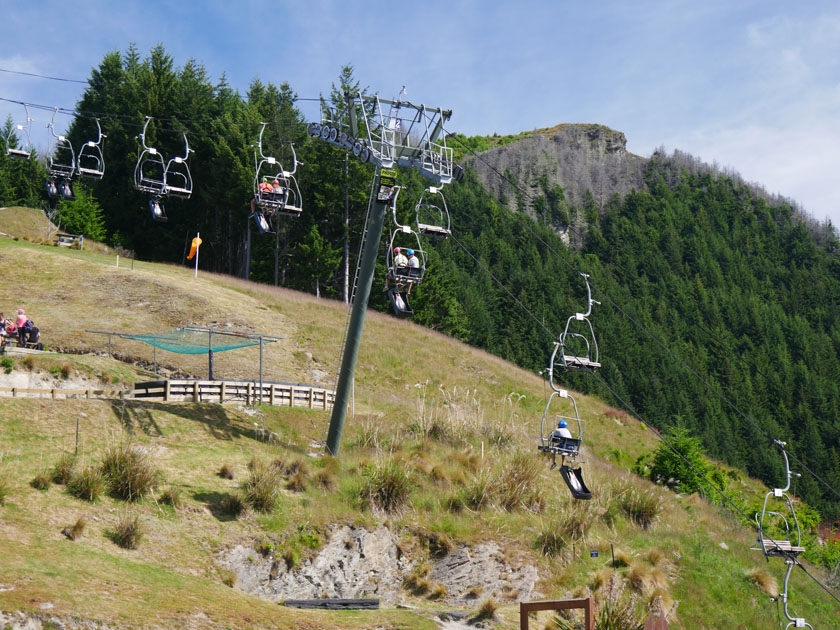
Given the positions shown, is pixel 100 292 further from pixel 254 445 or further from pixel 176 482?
pixel 176 482

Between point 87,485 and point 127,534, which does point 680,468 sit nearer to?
point 127,534

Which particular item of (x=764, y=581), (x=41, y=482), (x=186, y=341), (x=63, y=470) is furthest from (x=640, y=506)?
(x=186, y=341)

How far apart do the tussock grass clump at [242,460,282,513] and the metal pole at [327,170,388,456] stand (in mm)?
3154

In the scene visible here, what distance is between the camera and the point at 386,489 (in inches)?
835

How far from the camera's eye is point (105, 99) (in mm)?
64438

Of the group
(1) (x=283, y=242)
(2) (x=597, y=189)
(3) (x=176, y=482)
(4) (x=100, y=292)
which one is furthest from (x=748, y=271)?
(3) (x=176, y=482)

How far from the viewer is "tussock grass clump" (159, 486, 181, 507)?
18.6m

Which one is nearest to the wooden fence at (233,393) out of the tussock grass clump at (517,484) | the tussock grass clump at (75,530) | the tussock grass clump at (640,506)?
the tussock grass clump at (75,530)

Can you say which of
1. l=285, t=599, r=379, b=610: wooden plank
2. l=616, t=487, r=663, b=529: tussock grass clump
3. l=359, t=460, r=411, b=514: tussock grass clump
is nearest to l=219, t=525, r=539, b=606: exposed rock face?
l=359, t=460, r=411, b=514: tussock grass clump

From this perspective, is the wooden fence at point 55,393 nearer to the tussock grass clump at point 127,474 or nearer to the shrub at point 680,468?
the tussock grass clump at point 127,474

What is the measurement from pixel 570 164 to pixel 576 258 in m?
39.3

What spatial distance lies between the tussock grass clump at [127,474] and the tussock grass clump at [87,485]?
0.35 m

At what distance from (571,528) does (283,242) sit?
41895 millimetres

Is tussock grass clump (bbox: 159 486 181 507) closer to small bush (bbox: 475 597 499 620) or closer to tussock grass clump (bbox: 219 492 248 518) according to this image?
tussock grass clump (bbox: 219 492 248 518)
